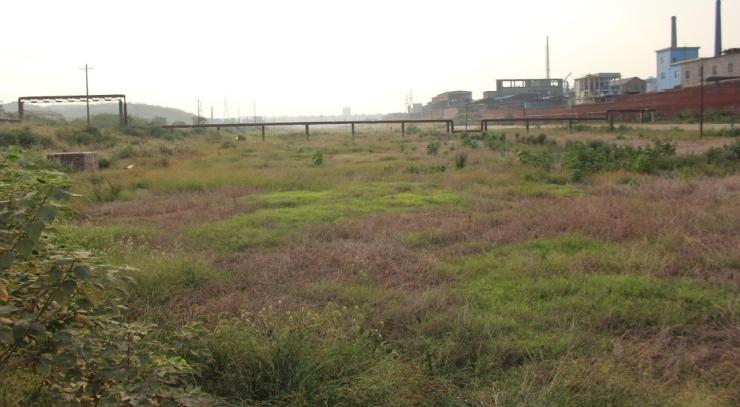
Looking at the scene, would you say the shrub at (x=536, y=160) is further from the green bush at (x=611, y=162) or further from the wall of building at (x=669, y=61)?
the wall of building at (x=669, y=61)

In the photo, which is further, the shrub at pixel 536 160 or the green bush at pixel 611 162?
the shrub at pixel 536 160

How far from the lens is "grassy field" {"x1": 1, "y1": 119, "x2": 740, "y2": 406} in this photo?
3.58 m

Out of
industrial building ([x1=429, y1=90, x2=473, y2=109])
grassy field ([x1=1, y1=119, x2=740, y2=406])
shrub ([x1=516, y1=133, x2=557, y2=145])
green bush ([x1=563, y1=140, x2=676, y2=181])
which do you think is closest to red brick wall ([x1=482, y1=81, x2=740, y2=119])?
shrub ([x1=516, y1=133, x2=557, y2=145])

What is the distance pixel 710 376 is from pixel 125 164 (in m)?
19.8

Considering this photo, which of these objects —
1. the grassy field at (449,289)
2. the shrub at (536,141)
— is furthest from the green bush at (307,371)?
the shrub at (536,141)

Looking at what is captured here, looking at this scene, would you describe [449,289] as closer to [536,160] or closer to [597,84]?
[536,160]

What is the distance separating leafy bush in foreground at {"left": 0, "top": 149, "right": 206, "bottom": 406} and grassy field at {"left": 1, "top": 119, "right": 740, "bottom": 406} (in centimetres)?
45

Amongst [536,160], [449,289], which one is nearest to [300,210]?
[449,289]

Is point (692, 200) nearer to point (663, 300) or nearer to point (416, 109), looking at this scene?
point (663, 300)

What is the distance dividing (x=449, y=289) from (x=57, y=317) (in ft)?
11.6

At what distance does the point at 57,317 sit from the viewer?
2.61 metres

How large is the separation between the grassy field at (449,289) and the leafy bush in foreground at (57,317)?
0.45 m

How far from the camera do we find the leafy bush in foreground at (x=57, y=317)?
2.32 m

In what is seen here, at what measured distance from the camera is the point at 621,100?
53.9 m
